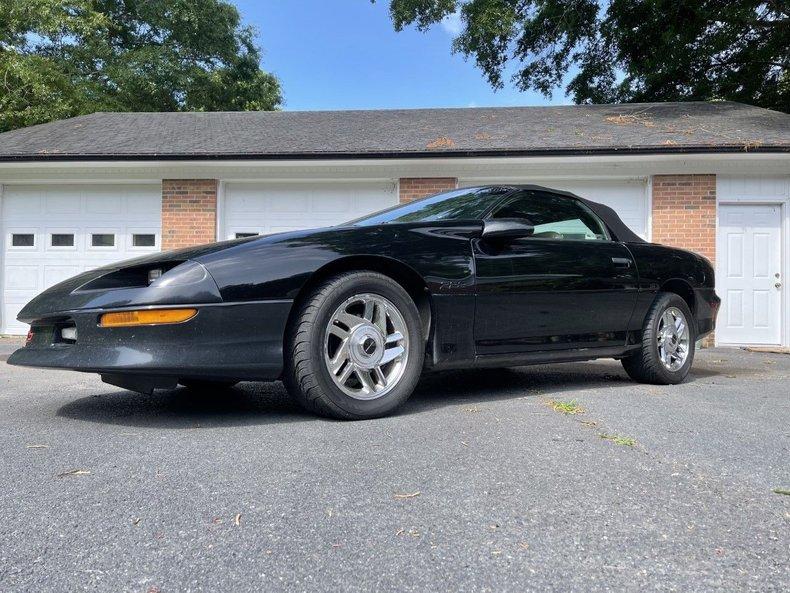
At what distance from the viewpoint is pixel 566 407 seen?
3260 millimetres

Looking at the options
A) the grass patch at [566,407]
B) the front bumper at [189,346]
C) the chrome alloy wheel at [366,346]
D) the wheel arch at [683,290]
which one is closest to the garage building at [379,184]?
the wheel arch at [683,290]

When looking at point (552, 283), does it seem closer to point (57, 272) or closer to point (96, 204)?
point (96, 204)

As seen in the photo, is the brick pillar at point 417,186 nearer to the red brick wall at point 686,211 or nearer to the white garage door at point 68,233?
the red brick wall at point 686,211

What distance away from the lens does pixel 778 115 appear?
10.3 m

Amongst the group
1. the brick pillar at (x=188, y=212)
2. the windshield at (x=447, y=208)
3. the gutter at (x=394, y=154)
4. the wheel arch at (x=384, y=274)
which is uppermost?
the gutter at (x=394, y=154)

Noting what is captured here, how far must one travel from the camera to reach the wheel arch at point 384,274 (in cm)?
289

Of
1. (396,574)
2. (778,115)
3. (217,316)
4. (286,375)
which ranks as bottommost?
(396,574)

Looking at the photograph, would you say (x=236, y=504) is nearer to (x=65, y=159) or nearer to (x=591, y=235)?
(x=591, y=235)

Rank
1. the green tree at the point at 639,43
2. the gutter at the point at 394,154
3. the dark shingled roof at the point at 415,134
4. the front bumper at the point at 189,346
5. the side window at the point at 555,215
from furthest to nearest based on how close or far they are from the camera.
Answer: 1. the green tree at the point at 639,43
2. the dark shingled roof at the point at 415,134
3. the gutter at the point at 394,154
4. the side window at the point at 555,215
5. the front bumper at the point at 189,346

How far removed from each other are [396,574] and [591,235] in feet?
10.9

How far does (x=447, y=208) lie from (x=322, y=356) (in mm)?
1349

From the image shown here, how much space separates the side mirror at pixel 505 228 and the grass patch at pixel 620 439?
122 centimetres

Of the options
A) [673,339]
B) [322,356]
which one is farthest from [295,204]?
[322,356]

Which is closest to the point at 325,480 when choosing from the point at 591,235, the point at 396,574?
the point at 396,574
